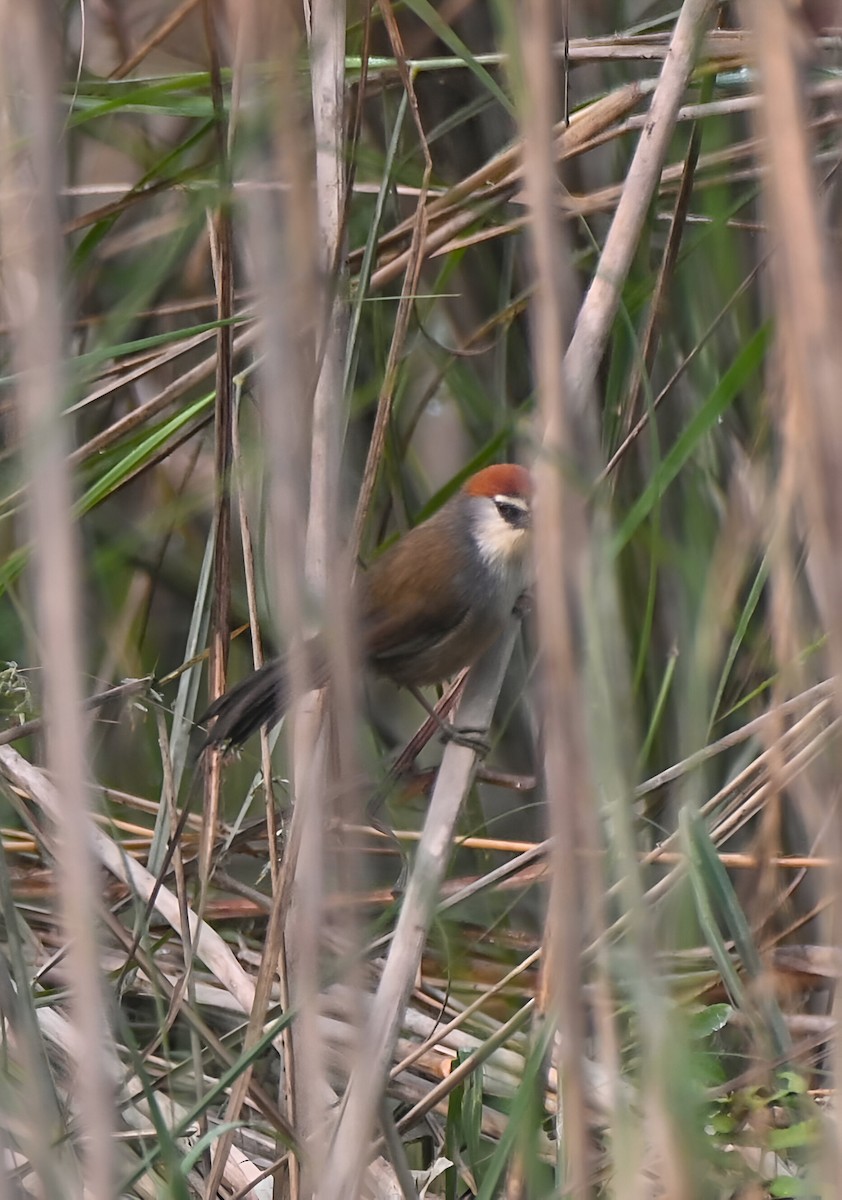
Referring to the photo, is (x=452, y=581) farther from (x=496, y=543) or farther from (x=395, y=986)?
(x=395, y=986)

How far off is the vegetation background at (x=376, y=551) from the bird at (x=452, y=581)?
0.46 feet

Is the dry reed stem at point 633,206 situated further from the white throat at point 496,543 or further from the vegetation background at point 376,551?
the white throat at point 496,543

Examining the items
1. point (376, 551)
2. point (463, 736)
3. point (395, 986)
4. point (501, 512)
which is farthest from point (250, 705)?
point (376, 551)

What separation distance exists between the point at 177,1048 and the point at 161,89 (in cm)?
171

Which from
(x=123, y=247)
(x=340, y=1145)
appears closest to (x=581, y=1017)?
(x=340, y=1145)

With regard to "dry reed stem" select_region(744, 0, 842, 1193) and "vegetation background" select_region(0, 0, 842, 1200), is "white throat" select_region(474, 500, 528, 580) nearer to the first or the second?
"vegetation background" select_region(0, 0, 842, 1200)

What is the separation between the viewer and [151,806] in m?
2.44

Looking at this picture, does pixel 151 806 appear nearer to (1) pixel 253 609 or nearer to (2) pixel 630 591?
(1) pixel 253 609

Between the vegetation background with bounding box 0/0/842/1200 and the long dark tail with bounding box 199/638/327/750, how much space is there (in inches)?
1.9

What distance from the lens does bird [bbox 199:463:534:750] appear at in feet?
8.36

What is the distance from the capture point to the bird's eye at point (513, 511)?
2549 mm

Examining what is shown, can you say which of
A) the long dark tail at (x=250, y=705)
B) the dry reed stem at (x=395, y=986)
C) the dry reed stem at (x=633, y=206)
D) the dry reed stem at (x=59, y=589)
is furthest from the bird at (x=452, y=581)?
the dry reed stem at (x=59, y=589)

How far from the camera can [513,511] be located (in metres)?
2.57

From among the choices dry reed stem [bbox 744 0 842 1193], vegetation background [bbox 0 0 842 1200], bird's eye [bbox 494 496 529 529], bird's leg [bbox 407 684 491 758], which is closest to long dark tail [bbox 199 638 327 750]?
vegetation background [bbox 0 0 842 1200]
